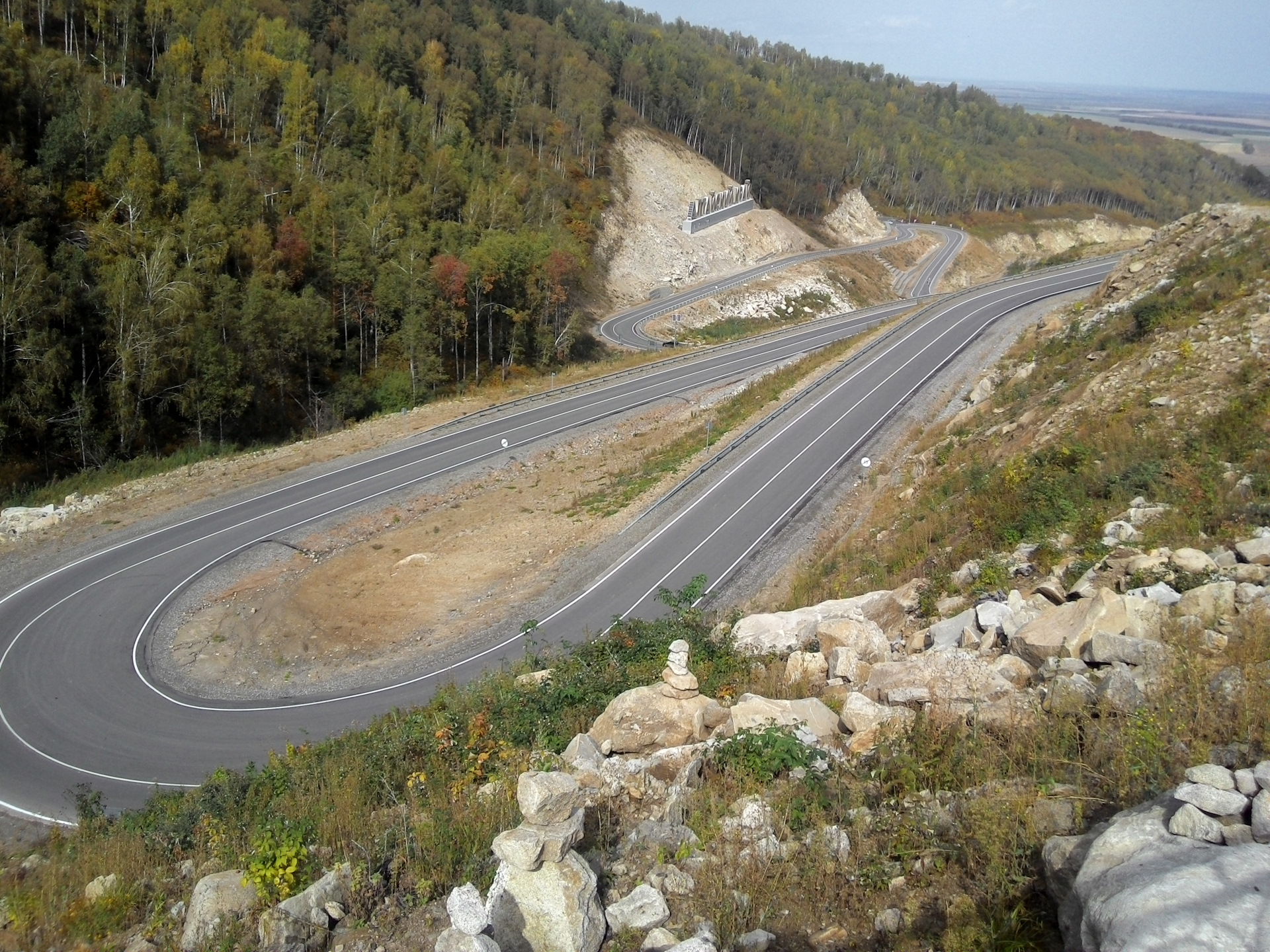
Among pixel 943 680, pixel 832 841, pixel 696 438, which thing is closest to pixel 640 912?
pixel 832 841

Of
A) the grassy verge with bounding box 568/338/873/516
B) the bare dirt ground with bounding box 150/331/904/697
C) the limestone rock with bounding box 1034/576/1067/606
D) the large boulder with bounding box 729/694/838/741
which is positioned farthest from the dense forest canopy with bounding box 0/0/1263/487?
the limestone rock with bounding box 1034/576/1067/606

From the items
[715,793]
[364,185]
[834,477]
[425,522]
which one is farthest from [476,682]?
[364,185]

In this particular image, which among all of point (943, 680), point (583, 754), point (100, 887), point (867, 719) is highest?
point (943, 680)

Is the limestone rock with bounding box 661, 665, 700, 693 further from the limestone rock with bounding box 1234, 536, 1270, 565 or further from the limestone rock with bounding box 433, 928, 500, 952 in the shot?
the limestone rock with bounding box 1234, 536, 1270, 565

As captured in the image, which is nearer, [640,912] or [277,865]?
[640,912]

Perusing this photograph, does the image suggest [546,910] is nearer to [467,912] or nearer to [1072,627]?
[467,912]
